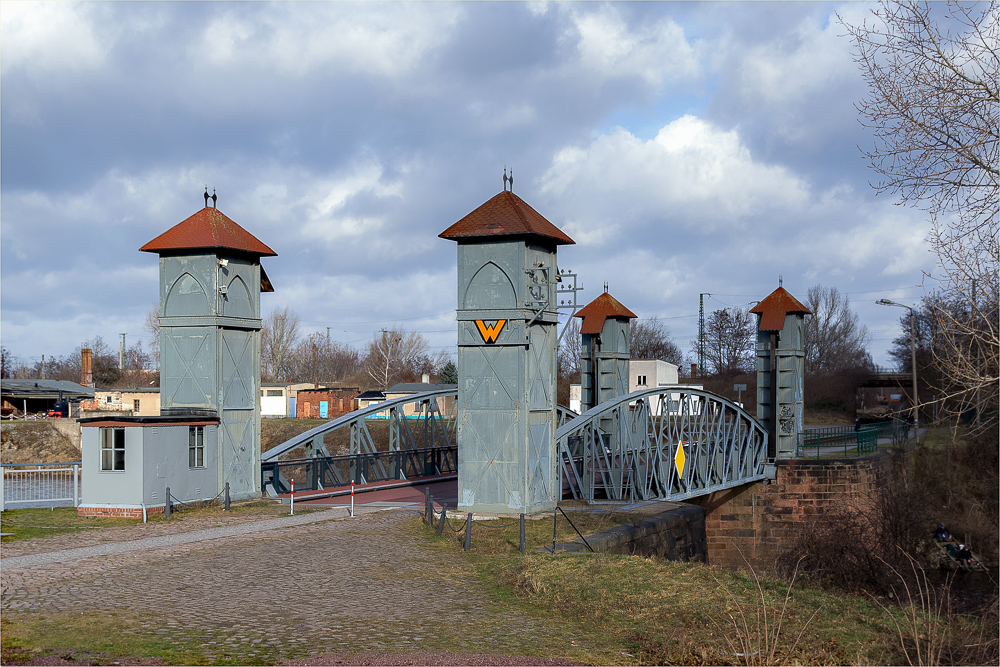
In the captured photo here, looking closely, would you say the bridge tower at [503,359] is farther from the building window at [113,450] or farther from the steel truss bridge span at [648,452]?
the building window at [113,450]

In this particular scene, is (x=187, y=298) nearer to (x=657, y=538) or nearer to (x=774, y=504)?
(x=657, y=538)

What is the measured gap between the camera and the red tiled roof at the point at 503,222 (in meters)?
20.5

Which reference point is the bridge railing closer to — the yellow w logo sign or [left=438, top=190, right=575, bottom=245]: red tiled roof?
[left=438, top=190, right=575, bottom=245]: red tiled roof

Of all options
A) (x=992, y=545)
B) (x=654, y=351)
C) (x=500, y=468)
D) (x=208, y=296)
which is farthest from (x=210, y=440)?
(x=654, y=351)

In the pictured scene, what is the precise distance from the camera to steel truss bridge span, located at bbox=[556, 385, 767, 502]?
24.8 meters

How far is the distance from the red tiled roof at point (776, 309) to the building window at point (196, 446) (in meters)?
22.9

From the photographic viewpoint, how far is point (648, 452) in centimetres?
2716

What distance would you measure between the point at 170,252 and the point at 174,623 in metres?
14.4

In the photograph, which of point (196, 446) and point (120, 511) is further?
point (196, 446)

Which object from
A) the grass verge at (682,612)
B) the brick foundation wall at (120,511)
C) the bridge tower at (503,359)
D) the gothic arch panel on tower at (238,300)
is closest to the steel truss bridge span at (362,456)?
the gothic arch panel on tower at (238,300)

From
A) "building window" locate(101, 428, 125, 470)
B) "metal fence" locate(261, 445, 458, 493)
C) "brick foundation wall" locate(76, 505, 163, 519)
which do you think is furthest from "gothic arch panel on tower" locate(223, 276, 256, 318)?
"brick foundation wall" locate(76, 505, 163, 519)

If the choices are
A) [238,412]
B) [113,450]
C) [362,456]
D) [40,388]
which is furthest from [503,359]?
[40,388]

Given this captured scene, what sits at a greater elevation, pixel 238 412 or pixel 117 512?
pixel 238 412

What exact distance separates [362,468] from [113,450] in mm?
10045
